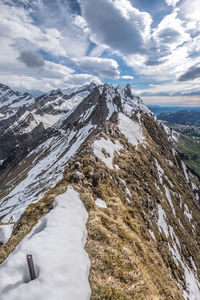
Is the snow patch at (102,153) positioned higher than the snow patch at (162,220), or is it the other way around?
the snow patch at (102,153)

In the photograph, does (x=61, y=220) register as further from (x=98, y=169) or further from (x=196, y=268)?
(x=196, y=268)

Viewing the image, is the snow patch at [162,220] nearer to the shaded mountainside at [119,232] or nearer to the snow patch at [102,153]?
the shaded mountainside at [119,232]

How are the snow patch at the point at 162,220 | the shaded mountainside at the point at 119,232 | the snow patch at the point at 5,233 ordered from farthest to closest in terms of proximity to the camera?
1. the snow patch at the point at 162,220
2. the snow patch at the point at 5,233
3. the shaded mountainside at the point at 119,232

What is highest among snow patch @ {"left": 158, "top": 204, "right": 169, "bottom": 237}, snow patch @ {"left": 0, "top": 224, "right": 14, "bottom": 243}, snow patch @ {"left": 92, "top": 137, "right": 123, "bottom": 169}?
snow patch @ {"left": 92, "top": 137, "right": 123, "bottom": 169}

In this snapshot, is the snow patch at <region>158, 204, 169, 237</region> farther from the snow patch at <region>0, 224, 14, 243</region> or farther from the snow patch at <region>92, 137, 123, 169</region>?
the snow patch at <region>0, 224, 14, 243</region>

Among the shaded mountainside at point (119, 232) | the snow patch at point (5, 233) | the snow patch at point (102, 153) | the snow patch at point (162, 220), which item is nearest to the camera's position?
the shaded mountainside at point (119, 232)

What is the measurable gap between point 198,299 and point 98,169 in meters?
22.4

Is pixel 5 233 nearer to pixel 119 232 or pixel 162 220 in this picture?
pixel 119 232

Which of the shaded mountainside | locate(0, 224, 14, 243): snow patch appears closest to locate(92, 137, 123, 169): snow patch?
the shaded mountainside

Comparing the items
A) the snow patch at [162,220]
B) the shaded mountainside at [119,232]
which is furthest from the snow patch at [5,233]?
the snow patch at [162,220]

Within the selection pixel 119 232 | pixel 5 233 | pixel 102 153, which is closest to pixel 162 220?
pixel 102 153

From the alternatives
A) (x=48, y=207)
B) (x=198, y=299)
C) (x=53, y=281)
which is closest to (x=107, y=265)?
(x=53, y=281)

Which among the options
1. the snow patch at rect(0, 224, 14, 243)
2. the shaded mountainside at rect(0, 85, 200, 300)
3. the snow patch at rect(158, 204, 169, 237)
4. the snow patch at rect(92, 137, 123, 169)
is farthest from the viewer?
the snow patch at rect(158, 204, 169, 237)

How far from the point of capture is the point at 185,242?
33.6m
